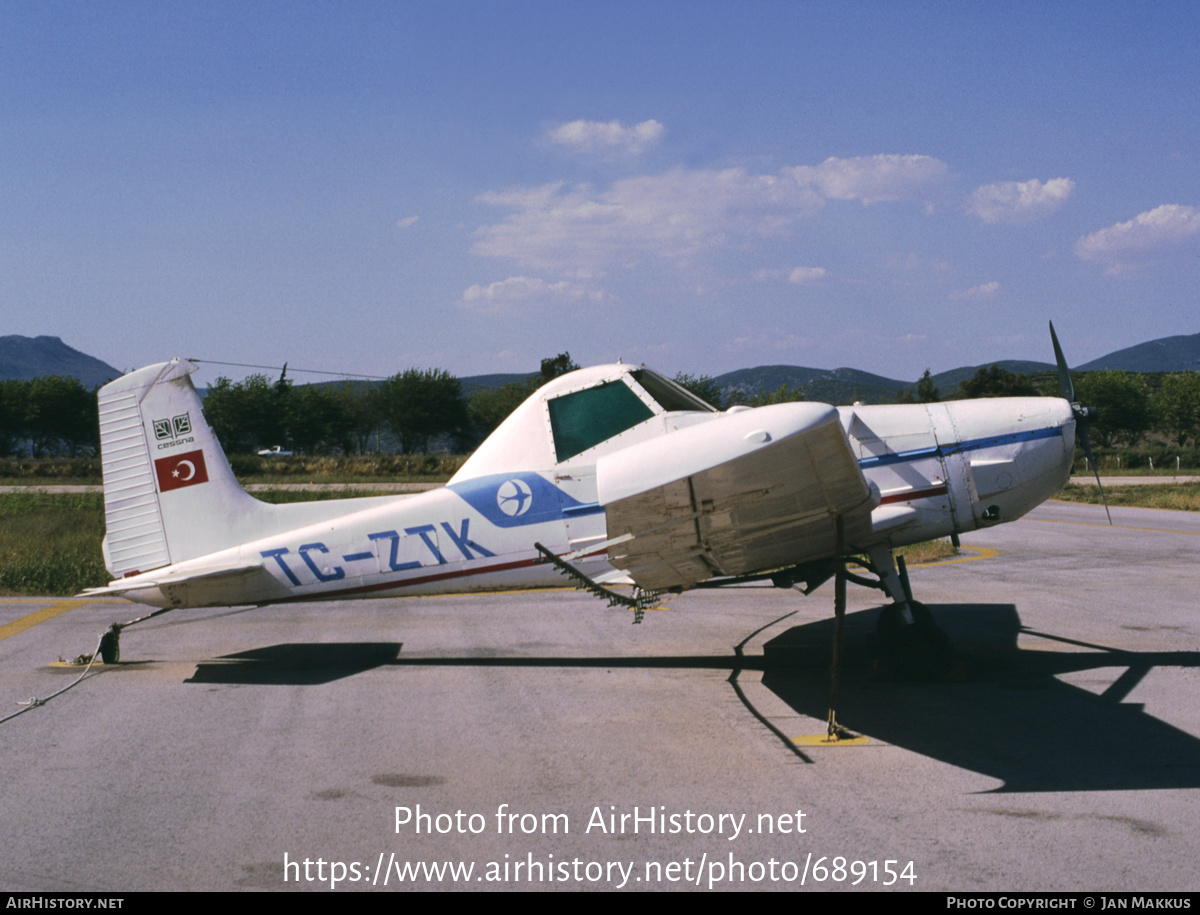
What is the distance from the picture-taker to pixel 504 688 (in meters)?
6.72

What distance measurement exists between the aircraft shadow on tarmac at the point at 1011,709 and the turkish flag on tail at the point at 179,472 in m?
5.36

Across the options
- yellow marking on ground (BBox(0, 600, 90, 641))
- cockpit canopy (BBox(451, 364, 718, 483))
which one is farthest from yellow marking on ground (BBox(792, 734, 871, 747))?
yellow marking on ground (BBox(0, 600, 90, 641))

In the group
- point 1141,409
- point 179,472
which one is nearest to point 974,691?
point 179,472

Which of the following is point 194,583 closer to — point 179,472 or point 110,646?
point 179,472

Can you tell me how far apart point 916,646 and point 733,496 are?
9.18 feet

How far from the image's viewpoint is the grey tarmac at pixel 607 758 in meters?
3.76

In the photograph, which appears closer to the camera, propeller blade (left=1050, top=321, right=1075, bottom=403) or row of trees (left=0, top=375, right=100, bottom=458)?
propeller blade (left=1050, top=321, right=1075, bottom=403)

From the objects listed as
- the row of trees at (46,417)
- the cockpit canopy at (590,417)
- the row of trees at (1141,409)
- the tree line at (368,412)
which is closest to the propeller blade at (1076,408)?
the cockpit canopy at (590,417)

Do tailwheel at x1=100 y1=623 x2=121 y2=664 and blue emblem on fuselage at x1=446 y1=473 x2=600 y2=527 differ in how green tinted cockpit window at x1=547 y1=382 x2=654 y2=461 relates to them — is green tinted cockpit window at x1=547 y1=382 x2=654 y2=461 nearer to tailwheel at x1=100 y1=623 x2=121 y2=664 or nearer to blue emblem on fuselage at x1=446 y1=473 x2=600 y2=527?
blue emblem on fuselage at x1=446 y1=473 x2=600 y2=527

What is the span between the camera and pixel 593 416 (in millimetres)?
6949

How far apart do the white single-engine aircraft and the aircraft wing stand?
14 centimetres

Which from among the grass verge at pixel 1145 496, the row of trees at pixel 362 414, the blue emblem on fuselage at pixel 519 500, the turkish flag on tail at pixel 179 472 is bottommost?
the grass verge at pixel 1145 496

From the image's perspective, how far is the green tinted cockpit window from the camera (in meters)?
6.88

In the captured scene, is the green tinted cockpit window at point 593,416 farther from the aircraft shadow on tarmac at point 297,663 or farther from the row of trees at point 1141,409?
the row of trees at point 1141,409
